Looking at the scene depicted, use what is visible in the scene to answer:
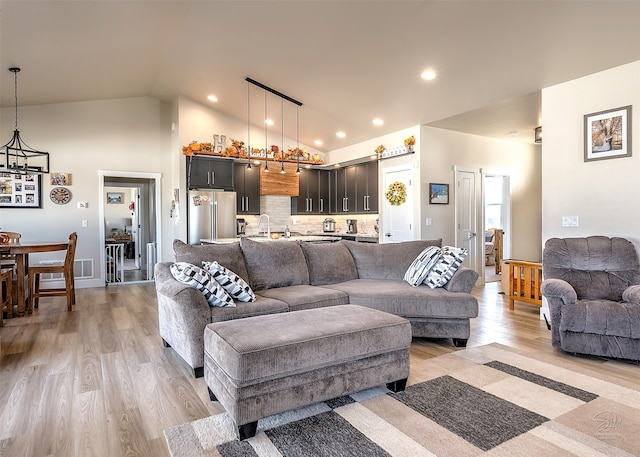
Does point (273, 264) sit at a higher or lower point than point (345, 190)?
lower

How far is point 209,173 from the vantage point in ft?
21.9

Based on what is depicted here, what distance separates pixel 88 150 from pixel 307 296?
5574 mm

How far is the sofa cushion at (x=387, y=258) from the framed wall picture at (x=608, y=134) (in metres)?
1.82

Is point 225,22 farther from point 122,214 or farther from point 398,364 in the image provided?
point 122,214

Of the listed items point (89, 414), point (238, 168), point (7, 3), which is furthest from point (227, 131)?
point (89, 414)

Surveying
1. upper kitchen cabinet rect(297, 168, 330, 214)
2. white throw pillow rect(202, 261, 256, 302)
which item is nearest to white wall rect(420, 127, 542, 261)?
upper kitchen cabinet rect(297, 168, 330, 214)

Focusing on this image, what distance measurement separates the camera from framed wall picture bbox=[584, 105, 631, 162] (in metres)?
3.68

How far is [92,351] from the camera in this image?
3.30 meters

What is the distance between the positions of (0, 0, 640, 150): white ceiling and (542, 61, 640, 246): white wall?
0.61ft

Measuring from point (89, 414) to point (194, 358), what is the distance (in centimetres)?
69

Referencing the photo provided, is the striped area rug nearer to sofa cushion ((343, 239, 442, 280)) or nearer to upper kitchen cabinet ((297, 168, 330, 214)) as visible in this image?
sofa cushion ((343, 239, 442, 280))

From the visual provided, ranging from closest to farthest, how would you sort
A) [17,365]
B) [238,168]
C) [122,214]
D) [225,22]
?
[17,365]
[225,22]
[238,168]
[122,214]

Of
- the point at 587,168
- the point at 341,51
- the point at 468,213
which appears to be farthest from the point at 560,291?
the point at 468,213

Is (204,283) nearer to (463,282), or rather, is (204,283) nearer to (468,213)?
(463,282)
